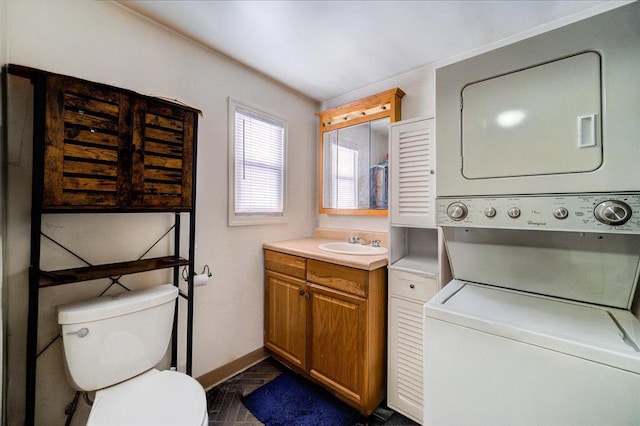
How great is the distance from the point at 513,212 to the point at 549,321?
1.33ft

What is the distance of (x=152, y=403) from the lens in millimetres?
1181

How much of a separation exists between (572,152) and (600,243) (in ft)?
1.23

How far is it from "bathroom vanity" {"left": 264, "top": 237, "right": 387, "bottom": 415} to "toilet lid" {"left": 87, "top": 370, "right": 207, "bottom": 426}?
871 millimetres

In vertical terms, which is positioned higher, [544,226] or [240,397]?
[544,226]

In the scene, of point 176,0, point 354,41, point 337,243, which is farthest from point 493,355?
point 176,0

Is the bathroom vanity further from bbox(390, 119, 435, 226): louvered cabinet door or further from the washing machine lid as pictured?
the washing machine lid

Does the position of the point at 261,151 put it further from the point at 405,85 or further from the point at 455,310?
the point at 455,310

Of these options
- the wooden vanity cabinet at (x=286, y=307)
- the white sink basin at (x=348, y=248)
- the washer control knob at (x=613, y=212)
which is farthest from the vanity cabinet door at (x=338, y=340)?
the washer control knob at (x=613, y=212)

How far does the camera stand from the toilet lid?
1084mm

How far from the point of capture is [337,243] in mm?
2473

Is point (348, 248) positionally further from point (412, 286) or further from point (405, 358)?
point (405, 358)

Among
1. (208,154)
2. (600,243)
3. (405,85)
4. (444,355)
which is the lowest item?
(444,355)

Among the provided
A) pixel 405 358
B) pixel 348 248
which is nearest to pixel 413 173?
pixel 348 248

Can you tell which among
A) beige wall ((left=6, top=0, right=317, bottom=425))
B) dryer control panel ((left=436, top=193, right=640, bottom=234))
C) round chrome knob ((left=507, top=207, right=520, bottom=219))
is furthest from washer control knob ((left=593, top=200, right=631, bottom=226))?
beige wall ((left=6, top=0, right=317, bottom=425))
